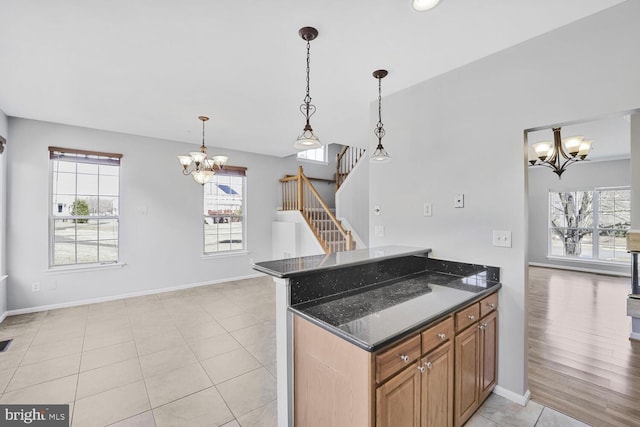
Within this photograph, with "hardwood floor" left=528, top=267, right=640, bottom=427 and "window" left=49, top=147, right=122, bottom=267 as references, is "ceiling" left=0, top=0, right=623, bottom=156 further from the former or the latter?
"hardwood floor" left=528, top=267, right=640, bottom=427

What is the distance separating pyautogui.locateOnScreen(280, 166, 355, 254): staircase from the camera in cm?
527

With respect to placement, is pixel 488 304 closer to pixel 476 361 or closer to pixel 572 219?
pixel 476 361

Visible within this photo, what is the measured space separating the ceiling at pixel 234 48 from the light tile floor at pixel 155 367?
8.96 feet

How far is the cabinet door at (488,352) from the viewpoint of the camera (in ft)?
6.71

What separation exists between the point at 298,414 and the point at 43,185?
481 cm

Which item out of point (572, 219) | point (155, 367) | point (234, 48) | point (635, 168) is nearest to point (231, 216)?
point (155, 367)

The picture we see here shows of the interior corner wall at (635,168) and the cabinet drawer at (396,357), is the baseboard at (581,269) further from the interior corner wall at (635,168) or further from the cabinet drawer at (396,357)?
the cabinet drawer at (396,357)

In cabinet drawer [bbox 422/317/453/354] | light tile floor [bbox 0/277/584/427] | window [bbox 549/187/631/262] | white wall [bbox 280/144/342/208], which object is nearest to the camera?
cabinet drawer [bbox 422/317/453/354]

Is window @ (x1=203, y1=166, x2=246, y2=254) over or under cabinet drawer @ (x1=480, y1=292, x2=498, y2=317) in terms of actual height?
over

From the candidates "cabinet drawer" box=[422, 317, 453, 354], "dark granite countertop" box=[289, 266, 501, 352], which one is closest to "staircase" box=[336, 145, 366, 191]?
"dark granite countertop" box=[289, 266, 501, 352]

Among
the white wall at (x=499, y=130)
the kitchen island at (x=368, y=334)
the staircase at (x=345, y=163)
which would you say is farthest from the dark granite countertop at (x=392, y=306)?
the staircase at (x=345, y=163)

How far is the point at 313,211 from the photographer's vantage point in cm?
591

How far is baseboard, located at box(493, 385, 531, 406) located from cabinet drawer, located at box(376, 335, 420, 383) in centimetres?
133

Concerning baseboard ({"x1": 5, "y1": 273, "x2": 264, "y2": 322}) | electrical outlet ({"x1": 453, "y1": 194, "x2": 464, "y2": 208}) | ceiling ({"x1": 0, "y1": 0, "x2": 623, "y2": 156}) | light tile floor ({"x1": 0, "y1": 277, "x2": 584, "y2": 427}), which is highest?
ceiling ({"x1": 0, "y1": 0, "x2": 623, "y2": 156})
